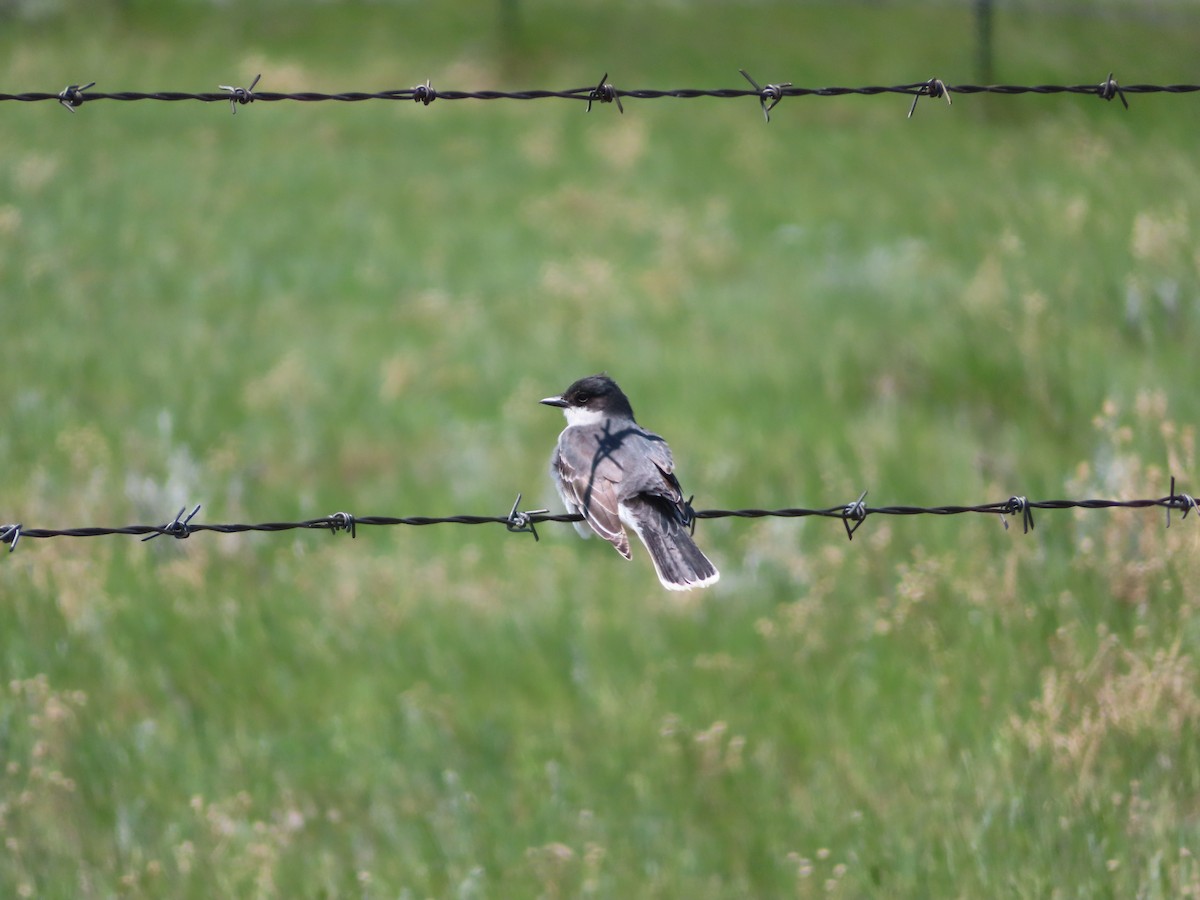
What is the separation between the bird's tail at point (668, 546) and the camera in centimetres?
489

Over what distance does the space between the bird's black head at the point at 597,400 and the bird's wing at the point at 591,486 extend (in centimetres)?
40

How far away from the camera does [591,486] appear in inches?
217

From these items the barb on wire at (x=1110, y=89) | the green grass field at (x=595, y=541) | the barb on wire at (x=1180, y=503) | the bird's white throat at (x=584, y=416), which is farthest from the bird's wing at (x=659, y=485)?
the barb on wire at (x=1110, y=89)

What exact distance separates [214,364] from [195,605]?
194 inches

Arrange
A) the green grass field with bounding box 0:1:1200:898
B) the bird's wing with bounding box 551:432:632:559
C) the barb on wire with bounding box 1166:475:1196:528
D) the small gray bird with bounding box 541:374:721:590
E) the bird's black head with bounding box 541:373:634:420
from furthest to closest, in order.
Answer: the bird's black head with bounding box 541:373:634:420
the green grass field with bounding box 0:1:1200:898
the bird's wing with bounding box 551:432:632:559
the small gray bird with bounding box 541:374:721:590
the barb on wire with bounding box 1166:475:1196:528

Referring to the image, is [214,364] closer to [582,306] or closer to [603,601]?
[582,306]

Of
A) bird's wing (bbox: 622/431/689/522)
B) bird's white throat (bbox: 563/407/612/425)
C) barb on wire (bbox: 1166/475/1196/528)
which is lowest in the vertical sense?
barb on wire (bbox: 1166/475/1196/528)

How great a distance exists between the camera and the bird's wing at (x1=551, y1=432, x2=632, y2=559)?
5.28 metres

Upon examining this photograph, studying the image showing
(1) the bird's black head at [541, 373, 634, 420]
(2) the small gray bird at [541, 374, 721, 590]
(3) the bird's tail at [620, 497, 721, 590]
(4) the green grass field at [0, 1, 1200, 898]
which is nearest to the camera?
(3) the bird's tail at [620, 497, 721, 590]

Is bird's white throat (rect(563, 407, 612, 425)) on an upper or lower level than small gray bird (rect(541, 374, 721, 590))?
upper

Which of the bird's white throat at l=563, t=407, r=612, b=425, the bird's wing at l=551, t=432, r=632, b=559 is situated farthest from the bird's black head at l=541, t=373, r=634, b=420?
the bird's wing at l=551, t=432, r=632, b=559

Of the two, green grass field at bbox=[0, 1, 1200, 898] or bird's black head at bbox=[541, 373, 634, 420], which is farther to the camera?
bird's black head at bbox=[541, 373, 634, 420]

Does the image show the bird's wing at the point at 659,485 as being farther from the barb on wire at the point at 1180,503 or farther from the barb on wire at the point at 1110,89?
the barb on wire at the point at 1110,89

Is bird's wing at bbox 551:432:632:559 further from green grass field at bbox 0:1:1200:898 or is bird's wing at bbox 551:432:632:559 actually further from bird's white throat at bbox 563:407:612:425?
green grass field at bbox 0:1:1200:898
